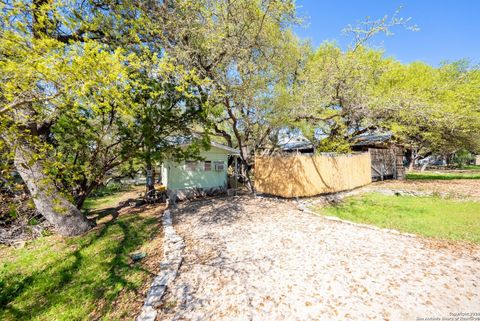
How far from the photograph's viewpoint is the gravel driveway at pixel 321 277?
2.99 metres

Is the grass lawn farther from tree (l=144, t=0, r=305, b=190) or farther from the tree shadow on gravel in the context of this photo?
tree (l=144, t=0, r=305, b=190)

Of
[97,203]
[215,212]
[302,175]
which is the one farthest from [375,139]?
[97,203]

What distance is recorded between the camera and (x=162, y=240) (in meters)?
5.95

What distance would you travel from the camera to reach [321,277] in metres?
3.71

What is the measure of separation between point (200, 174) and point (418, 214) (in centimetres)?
1050

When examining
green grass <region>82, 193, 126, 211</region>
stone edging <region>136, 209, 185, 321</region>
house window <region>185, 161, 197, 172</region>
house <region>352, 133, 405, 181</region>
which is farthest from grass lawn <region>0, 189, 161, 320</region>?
house <region>352, 133, 405, 181</region>

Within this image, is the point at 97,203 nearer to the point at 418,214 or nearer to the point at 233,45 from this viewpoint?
the point at 233,45

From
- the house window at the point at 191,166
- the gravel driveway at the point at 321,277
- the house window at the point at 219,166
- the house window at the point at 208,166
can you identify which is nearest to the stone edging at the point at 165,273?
the gravel driveway at the point at 321,277

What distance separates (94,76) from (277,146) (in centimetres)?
1131

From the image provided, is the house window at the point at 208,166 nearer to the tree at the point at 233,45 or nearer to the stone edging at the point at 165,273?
the tree at the point at 233,45

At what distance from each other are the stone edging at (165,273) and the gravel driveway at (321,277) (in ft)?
0.48

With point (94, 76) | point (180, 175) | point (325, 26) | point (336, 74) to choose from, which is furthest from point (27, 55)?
point (325, 26)

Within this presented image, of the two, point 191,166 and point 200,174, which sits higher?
point 191,166

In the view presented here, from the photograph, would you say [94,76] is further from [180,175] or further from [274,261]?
[180,175]
